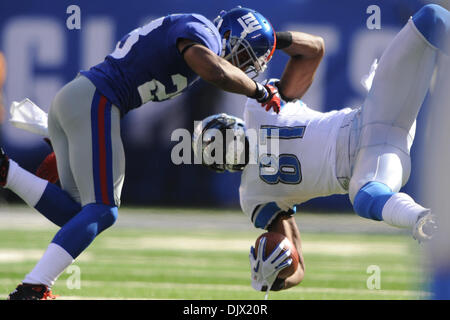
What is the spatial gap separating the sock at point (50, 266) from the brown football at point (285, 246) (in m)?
0.90

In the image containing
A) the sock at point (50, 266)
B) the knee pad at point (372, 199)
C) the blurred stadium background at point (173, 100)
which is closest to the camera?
the knee pad at point (372, 199)

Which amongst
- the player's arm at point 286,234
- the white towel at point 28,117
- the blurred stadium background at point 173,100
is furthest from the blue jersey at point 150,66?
the blurred stadium background at point 173,100

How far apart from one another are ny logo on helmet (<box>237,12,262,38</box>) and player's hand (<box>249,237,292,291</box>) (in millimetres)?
926

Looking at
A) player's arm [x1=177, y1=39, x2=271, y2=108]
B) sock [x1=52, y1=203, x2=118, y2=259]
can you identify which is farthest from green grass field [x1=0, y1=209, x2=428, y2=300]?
player's arm [x1=177, y1=39, x2=271, y2=108]

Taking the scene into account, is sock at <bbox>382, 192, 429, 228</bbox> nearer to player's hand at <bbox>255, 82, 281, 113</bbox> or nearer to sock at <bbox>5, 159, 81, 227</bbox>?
player's hand at <bbox>255, 82, 281, 113</bbox>

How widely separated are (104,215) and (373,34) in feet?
21.4

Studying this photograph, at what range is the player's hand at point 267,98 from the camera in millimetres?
3197

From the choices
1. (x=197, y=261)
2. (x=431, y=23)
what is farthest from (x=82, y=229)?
(x=197, y=261)

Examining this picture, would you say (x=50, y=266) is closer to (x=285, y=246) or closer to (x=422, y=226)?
(x=285, y=246)

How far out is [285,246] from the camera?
3.43 metres

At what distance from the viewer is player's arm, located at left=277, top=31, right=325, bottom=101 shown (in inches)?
149

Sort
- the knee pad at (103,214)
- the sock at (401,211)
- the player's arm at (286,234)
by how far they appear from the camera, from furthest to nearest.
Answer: the player's arm at (286,234)
the knee pad at (103,214)
the sock at (401,211)

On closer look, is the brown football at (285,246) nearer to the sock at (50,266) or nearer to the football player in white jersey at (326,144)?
the football player in white jersey at (326,144)
